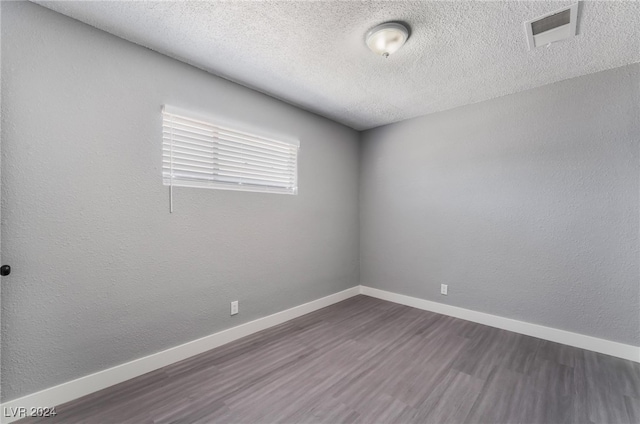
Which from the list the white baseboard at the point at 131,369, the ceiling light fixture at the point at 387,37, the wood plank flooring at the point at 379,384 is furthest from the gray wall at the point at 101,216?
the ceiling light fixture at the point at 387,37

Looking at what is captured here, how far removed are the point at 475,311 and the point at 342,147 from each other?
8.74 ft

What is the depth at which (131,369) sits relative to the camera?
1.95 meters

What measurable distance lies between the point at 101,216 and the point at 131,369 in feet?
3.75

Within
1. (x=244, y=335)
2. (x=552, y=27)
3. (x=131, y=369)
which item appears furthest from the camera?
(x=244, y=335)

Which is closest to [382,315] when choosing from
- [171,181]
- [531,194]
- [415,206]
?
[415,206]

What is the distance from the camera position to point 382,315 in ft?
10.6

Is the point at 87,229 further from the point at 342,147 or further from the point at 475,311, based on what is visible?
the point at 475,311

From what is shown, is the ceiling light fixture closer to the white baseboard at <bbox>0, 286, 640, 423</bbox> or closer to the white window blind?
the white window blind

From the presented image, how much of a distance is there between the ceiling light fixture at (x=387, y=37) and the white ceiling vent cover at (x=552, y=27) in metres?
0.82

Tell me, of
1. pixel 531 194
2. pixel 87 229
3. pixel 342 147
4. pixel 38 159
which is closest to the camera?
pixel 38 159

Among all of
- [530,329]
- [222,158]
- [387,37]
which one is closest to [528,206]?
[530,329]

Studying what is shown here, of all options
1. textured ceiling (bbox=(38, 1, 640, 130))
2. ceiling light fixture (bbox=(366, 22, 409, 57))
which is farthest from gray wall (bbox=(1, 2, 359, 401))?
ceiling light fixture (bbox=(366, 22, 409, 57))

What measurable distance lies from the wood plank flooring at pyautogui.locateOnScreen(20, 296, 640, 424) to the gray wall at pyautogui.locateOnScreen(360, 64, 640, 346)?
49 centimetres

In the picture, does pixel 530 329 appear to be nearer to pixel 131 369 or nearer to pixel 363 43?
Answer: pixel 363 43
